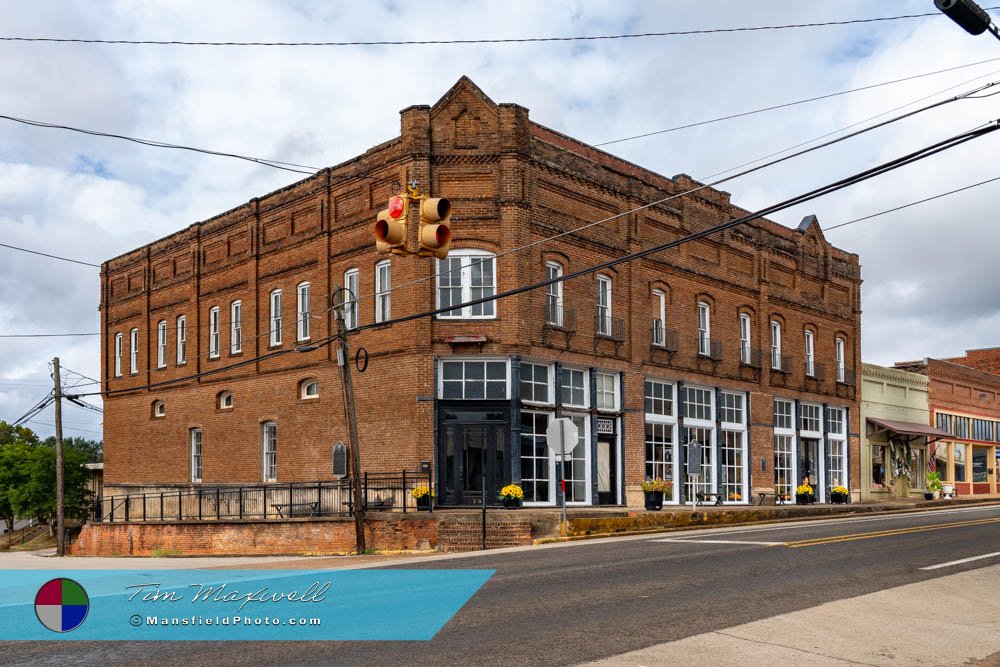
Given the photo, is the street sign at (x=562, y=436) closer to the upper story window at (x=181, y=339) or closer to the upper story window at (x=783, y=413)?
the upper story window at (x=783, y=413)

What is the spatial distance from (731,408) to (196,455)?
20.5 m

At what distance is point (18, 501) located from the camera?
48.7 metres

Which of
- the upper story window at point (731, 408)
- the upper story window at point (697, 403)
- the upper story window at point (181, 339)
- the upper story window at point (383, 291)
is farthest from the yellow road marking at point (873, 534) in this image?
the upper story window at point (181, 339)

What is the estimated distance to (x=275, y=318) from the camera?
35625 mm

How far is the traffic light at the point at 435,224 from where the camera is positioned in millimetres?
12344

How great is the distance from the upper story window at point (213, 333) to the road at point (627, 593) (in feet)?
74.1

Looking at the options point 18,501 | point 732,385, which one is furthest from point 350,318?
point 18,501

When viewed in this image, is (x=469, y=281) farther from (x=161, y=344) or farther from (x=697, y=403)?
(x=161, y=344)

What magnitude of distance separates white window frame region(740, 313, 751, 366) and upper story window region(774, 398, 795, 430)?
2.93 m

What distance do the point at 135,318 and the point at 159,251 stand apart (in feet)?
12.0

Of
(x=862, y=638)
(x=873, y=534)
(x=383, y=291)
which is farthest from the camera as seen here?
(x=383, y=291)

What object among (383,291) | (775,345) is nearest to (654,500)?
(383,291)

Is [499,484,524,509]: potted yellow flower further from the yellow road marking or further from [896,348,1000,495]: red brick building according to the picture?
[896,348,1000,495]: red brick building

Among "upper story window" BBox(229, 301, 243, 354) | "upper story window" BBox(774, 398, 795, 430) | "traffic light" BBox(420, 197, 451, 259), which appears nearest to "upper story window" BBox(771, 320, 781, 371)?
"upper story window" BBox(774, 398, 795, 430)
